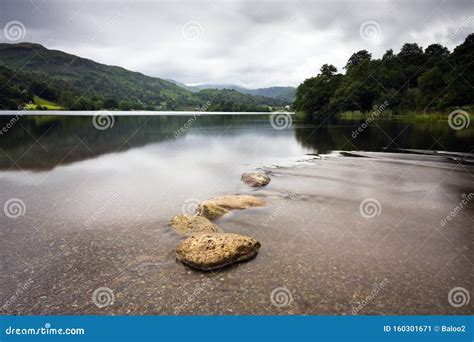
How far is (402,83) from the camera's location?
142 metres

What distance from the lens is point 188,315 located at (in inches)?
311

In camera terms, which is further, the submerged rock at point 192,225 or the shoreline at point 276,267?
the submerged rock at point 192,225

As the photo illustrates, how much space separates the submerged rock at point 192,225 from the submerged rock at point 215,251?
6.43 feet

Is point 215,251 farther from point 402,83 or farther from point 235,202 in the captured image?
point 402,83

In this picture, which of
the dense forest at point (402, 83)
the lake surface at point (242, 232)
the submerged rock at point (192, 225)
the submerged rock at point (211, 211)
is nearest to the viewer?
the lake surface at point (242, 232)

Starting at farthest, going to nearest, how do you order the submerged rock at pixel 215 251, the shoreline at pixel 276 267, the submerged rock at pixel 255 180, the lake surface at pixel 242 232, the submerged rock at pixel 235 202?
the submerged rock at pixel 255 180 → the submerged rock at pixel 235 202 → the submerged rock at pixel 215 251 → the lake surface at pixel 242 232 → the shoreline at pixel 276 267

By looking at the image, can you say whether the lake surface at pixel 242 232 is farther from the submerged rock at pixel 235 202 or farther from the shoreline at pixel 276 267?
the submerged rock at pixel 235 202

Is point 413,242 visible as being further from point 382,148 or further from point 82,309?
point 382,148

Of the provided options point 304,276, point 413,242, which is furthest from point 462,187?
point 304,276

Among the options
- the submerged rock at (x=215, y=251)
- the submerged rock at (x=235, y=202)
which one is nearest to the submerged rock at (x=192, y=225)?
the submerged rock at (x=215, y=251)

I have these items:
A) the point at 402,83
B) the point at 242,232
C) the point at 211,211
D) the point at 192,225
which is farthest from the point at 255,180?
the point at 402,83

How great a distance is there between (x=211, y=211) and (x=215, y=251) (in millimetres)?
5191

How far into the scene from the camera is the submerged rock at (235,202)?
16.4m

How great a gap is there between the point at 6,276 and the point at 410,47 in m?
226
